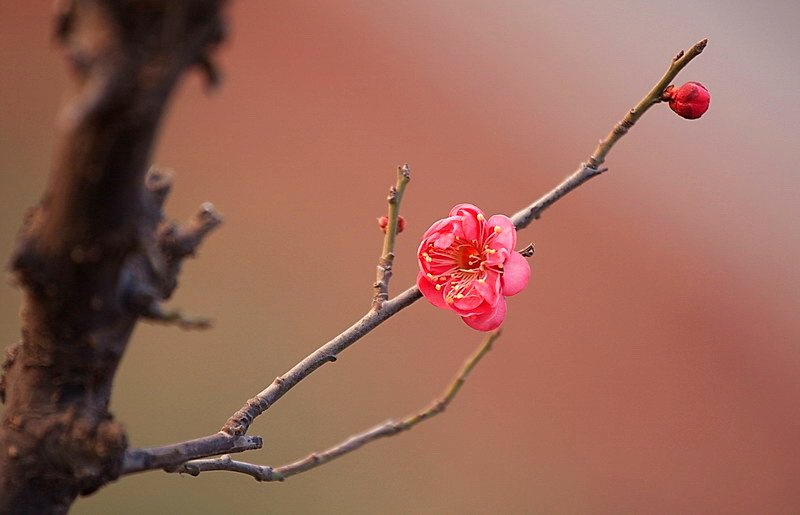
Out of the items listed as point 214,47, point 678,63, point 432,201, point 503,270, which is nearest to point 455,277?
point 503,270

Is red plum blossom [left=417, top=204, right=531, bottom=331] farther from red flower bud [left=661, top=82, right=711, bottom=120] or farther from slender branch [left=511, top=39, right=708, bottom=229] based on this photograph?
red flower bud [left=661, top=82, right=711, bottom=120]

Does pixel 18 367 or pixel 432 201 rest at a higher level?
pixel 432 201

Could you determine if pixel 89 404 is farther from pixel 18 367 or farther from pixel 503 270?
pixel 503 270

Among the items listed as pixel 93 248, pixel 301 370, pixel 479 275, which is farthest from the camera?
pixel 479 275

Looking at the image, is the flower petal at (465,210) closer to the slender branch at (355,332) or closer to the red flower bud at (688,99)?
the slender branch at (355,332)

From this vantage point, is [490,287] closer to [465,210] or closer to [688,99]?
[465,210]

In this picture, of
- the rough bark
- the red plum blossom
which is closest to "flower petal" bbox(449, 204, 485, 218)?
the red plum blossom

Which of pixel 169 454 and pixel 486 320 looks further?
pixel 486 320

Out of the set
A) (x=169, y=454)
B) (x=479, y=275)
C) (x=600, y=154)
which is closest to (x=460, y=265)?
(x=479, y=275)
